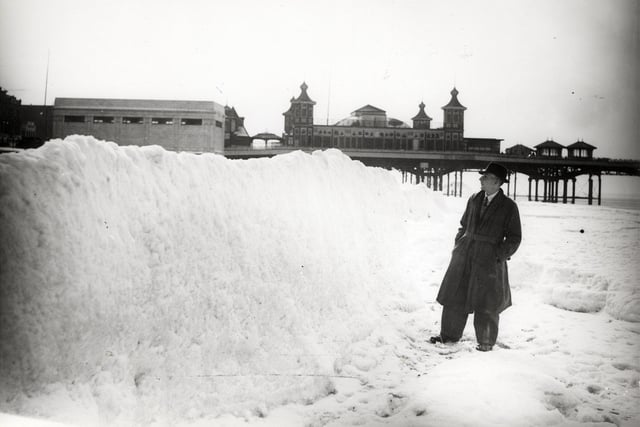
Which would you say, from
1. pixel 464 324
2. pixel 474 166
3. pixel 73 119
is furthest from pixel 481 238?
pixel 73 119

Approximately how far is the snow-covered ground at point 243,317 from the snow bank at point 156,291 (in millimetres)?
11

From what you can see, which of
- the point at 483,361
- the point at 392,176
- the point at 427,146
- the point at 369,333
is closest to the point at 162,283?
the point at 369,333

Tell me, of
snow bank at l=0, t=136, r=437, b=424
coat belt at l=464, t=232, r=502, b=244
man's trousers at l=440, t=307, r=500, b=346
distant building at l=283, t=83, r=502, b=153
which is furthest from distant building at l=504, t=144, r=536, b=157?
snow bank at l=0, t=136, r=437, b=424

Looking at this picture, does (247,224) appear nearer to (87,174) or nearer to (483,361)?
(87,174)

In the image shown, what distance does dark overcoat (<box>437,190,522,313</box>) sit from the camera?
3.60 metres

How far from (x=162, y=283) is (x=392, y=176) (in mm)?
3642

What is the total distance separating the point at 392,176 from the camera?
19.1ft

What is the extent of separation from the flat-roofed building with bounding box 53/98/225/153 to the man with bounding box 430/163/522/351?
2.87 metres

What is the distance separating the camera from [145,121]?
439 cm

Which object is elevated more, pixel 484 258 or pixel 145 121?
pixel 145 121

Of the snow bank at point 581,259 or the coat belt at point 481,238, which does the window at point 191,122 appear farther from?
the snow bank at point 581,259

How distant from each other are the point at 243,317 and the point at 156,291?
0.71m

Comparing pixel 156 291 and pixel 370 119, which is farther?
pixel 370 119

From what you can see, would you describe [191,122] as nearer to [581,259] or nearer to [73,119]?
[73,119]
